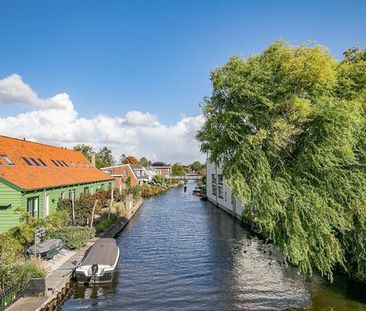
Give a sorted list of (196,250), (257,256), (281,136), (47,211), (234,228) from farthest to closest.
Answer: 1. (234,228)
2. (47,211)
3. (196,250)
4. (257,256)
5. (281,136)

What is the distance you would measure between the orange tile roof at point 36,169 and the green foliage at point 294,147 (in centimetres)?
1565

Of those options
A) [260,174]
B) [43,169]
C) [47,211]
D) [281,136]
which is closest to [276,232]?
[260,174]

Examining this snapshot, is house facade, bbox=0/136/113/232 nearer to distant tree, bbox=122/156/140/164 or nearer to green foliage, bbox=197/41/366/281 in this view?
green foliage, bbox=197/41/366/281

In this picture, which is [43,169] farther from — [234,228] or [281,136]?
[281,136]

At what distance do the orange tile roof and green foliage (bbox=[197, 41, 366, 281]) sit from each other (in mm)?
15650

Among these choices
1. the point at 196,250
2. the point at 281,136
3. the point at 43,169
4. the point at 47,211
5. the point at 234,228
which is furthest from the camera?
the point at 234,228

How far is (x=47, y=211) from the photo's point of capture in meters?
28.4

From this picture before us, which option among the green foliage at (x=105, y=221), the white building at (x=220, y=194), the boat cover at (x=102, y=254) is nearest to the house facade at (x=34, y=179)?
the green foliage at (x=105, y=221)

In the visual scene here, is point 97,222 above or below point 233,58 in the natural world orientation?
below

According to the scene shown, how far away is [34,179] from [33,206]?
2.22 meters

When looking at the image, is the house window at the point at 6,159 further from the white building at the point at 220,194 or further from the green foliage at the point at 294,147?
the white building at the point at 220,194

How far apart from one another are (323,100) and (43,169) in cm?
2576

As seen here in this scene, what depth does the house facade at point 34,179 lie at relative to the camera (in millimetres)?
22781

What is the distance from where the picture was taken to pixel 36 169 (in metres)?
30.5
